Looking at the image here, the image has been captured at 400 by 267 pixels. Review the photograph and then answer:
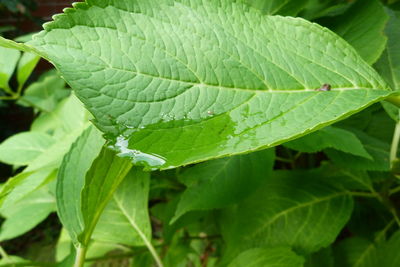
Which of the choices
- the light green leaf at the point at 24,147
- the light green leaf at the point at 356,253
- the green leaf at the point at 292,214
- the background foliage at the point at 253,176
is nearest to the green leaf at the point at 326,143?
the background foliage at the point at 253,176

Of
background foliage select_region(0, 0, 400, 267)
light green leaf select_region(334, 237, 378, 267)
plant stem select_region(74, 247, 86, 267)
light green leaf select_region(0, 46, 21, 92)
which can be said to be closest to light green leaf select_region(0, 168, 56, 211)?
background foliage select_region(0, 0, 400, 267)

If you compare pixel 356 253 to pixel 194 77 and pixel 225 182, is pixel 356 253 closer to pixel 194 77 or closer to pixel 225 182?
pixel 225 182

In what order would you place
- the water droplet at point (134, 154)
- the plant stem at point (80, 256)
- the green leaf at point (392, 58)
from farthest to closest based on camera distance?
the green leaf at point (392, 58) → the plant stem at point (80, 256) → the water droplet at point (134, 154)

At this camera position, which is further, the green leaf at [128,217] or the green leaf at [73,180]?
the green leaf at [128,217]

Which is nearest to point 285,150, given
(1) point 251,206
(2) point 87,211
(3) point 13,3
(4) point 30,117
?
(1) point 251,206

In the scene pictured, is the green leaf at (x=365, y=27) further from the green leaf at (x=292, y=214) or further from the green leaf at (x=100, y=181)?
the green leaf at (x=100, y=181)

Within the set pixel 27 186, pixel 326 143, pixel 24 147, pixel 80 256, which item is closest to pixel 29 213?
pixel 24 147
